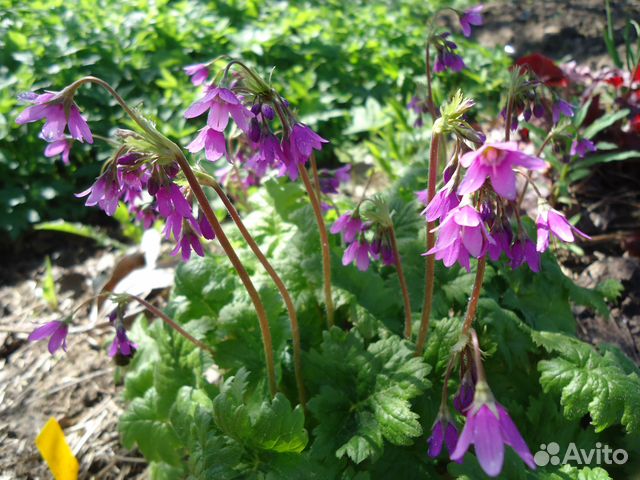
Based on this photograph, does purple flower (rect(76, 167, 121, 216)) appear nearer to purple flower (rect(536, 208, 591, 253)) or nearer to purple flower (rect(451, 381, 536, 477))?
purple flower (rect(451, 381, 536, 477))

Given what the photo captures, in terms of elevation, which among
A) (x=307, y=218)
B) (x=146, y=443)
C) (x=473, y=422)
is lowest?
(x=146, y=443)

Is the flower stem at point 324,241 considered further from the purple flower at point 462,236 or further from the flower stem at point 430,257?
the purple flower at point 462,236

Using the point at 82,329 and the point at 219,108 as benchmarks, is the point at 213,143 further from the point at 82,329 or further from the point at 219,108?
the point at 82,329

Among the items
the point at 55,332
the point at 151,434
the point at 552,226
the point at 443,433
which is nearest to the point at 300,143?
the point at 552,226

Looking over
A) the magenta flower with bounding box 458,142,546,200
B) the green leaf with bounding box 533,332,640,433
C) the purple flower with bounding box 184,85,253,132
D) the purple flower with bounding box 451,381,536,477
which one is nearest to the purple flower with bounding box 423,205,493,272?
the magenta flower with bounding box 458,142,546,200

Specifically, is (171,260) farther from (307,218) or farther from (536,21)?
(536,21)

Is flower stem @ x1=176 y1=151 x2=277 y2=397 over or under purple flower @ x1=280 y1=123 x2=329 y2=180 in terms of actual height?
under

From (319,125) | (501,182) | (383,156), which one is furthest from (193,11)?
(501,182)
